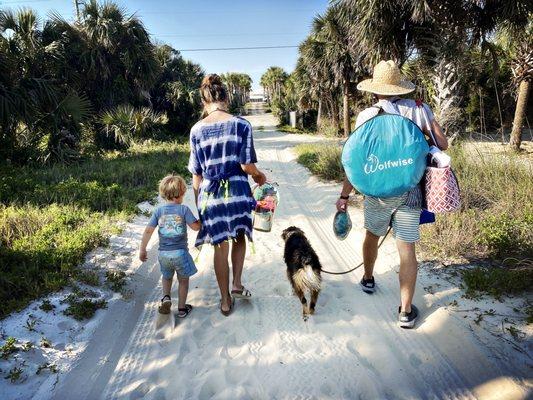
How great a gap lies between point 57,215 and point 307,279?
396cm

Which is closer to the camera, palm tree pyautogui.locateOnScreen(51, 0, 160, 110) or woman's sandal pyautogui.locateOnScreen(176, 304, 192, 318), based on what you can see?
woman's sandal pyautogui.locateOnScreen(176, 304, 192, 318)

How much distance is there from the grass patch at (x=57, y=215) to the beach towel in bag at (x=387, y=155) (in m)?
2.95

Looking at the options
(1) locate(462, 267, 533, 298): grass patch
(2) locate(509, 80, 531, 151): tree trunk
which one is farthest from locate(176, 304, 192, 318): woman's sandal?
(2) locate(509, 80, 531, 151): tree trunk

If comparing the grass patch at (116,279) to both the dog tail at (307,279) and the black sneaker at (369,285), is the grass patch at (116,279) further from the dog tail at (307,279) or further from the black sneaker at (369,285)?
the black sneaker at (369,285)

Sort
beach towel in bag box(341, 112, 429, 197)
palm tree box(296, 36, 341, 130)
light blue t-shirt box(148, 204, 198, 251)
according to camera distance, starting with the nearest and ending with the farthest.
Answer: beach towel in bag box(341, 112, 429, 197) → light blue t-shirt box(148, 204, 198, 251) → palm tree box(296, 36, 341, 130)

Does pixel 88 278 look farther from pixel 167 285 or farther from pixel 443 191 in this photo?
pixel 443 191

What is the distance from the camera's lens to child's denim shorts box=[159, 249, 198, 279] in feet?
A: 10.4

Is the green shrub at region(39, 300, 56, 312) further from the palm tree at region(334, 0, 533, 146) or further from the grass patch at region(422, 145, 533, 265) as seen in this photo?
the palm tree at region(334, 0, 533, 146)

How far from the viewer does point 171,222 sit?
3145mm

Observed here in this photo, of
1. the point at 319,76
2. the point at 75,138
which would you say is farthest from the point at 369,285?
the point at 319,76

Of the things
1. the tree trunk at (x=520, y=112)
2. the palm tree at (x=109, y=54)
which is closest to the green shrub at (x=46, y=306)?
the palm tree at (x=109, y=54)

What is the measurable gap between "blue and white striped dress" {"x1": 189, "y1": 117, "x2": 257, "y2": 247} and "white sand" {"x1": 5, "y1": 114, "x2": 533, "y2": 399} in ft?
2.71

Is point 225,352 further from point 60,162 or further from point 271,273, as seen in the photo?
point 60,162

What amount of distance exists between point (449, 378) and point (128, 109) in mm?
13353
